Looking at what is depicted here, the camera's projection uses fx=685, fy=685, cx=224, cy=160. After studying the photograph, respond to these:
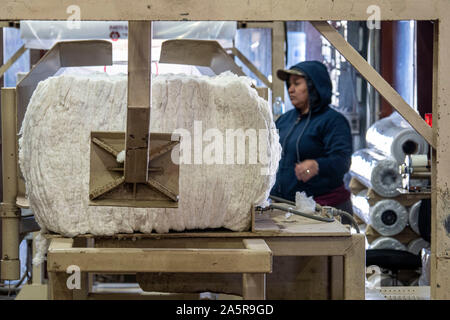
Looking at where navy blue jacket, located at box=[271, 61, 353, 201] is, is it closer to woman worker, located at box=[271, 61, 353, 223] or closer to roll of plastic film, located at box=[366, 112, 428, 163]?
woman worker, located at box=[271, 61, 353, 223]

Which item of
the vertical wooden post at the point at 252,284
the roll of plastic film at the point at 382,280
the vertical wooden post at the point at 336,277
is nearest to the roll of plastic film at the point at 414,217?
the roll of plastic film at the point at 382,280

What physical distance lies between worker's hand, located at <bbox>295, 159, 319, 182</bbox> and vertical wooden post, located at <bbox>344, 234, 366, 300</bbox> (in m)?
1.35

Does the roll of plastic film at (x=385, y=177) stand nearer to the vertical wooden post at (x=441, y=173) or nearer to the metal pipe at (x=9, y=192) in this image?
the vertical wooden post at (x=441, y=173)

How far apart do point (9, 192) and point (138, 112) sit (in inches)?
50.8

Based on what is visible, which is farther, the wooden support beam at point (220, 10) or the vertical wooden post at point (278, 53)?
the vertical wooden post at point (278, 53)

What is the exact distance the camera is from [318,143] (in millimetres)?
4246

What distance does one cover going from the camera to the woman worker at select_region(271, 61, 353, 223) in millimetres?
4156

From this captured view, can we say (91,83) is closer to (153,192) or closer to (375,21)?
(153,192)

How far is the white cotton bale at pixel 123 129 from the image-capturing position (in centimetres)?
261

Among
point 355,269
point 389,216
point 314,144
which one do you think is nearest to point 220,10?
point 355,269

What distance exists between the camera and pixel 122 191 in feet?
8.10

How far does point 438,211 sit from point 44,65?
225 cm

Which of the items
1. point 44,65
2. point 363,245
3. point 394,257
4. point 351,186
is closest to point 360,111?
point 351,186

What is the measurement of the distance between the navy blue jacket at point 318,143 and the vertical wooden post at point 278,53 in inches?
66.0
